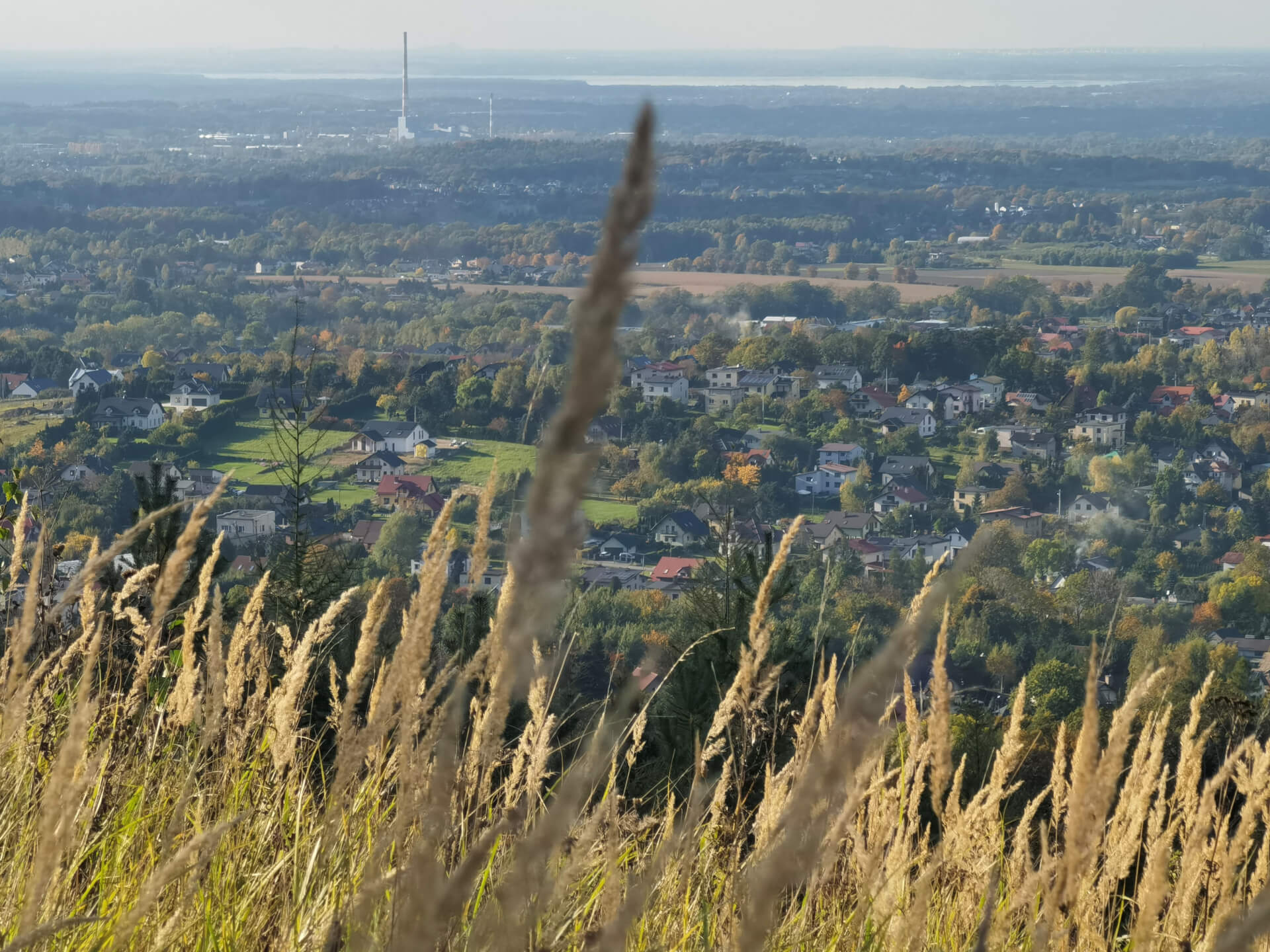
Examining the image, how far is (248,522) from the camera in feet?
54.0

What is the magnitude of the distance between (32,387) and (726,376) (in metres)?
13.8

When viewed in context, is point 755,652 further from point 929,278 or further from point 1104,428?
point 929,278

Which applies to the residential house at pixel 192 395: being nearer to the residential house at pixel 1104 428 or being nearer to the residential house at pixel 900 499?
the residential house at pixel 900 499

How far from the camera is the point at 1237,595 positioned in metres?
16.9

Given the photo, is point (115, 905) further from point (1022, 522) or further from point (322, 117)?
point (322, 117)

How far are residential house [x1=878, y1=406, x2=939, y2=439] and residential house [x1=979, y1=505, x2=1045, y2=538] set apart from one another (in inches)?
189

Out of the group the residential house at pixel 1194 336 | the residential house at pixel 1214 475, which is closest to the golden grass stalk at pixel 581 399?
the residential house at pixel 1214 475

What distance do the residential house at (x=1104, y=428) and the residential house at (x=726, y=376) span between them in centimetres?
702

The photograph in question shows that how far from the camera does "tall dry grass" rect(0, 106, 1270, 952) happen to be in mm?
401

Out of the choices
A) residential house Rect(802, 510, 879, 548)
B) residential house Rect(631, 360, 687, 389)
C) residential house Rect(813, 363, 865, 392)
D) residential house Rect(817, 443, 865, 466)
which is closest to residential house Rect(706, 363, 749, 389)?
residential house Rect(631, 360, 687, 389)

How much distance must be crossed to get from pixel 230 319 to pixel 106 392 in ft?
37.6

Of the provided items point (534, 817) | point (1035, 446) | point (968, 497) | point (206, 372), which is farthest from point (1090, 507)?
point (534, 817)

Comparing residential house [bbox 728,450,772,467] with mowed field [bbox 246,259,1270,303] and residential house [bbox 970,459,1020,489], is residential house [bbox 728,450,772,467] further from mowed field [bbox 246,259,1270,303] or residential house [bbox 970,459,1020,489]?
mowed field [bbox 246,259,1270,303]

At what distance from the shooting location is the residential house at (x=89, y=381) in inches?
994
